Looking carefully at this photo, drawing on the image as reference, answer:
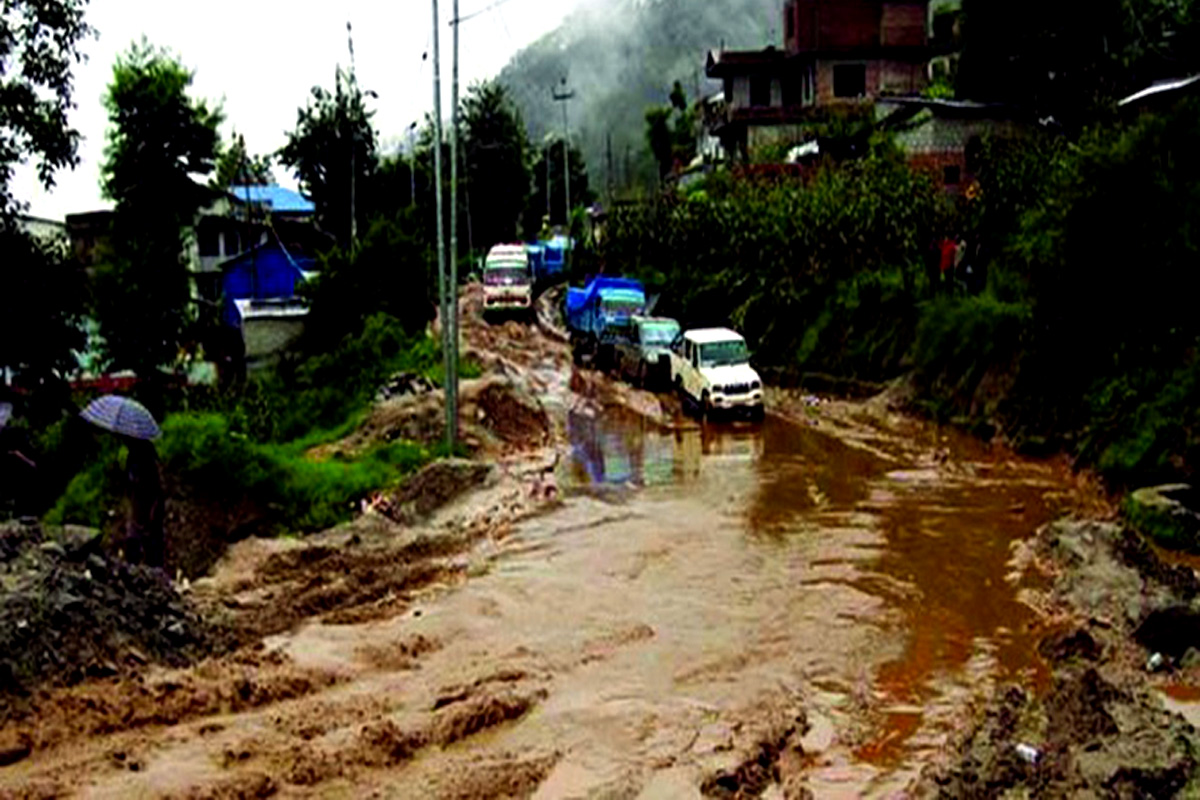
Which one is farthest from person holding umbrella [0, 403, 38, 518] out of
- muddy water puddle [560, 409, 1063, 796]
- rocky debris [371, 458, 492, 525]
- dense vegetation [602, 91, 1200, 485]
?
dense vegetation [602, 91, 1200, 485]

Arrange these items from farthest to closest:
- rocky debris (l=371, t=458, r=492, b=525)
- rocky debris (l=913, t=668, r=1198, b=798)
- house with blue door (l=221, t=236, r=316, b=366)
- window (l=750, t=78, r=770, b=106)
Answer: window (l=750, t=78, r=770, b=106) < house with blue door (l=221, t=236, r=316, b=366) < rocky debris (l=371, t=458, r=492, b=525) < rocky debris (l=913, t=668, r=1198, b=798)

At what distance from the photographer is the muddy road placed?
9.51 metres

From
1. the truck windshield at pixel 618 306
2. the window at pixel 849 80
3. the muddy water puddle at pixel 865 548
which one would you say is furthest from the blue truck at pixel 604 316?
the window at pixel 849 80

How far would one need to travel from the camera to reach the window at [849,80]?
6122 centimetres

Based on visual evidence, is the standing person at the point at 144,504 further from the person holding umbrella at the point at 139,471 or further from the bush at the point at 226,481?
the bush at the point at 226,481

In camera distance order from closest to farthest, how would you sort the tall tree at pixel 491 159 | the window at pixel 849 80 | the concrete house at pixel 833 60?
the concrete house at pixel 833 60 < the window at pixel 849 80 < the tall tree at pixel 491 159

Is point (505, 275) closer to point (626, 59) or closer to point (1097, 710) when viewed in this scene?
point (1097, 710)

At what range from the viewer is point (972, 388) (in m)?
29.1

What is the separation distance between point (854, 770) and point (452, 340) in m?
13.8

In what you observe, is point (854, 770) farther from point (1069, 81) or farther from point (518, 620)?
point (1069, 81)

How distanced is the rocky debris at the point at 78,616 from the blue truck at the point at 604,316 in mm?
29324

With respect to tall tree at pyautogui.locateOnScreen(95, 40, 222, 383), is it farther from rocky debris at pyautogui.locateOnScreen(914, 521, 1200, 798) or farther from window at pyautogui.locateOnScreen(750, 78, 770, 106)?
rocky debris at pyautogui.locateOnScreen(914, 521, 1200, 798)

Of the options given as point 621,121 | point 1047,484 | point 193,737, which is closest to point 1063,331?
point 1047,484

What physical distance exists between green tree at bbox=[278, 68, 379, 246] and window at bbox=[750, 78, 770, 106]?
17749 mm
